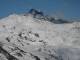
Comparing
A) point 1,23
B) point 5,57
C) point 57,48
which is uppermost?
point 1,23

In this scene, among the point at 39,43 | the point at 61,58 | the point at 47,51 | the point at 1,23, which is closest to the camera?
the point at 61,58

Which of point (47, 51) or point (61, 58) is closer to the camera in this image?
point (61, 58)

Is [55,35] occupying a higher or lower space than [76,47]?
higher

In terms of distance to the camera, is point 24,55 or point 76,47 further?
point 76,47

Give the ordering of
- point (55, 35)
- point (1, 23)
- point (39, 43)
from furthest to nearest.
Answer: point (1, 23) → point (55, 35) → point (39, 43)

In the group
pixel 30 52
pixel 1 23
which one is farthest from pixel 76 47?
pixel 1 23

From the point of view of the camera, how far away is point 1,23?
60.8 ft

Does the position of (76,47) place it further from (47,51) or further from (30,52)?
(30,52)

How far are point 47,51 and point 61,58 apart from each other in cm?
111

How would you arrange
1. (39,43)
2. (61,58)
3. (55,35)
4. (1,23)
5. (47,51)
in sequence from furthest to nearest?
(1,23)
(55,35)
(39,43)
(47,51)
(61,58)

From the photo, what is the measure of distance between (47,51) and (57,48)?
0.72m

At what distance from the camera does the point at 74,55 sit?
409 inches

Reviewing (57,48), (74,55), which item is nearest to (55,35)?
(57,48)

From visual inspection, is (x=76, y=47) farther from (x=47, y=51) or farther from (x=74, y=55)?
(x=47, y=51)
